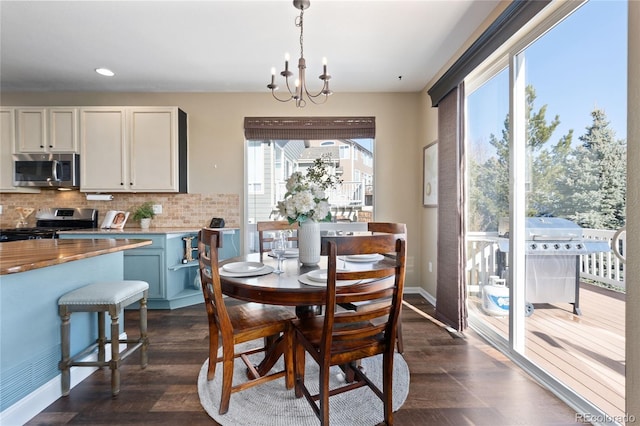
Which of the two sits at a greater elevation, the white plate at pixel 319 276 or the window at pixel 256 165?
the window at pixel 256 165

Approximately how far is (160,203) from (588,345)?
419 centimetres

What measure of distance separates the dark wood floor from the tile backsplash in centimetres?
168

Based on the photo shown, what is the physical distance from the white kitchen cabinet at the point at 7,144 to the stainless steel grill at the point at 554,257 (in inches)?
205

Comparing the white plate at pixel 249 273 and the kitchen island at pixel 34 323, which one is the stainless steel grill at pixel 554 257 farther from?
the kitchen island at pixel 34 323

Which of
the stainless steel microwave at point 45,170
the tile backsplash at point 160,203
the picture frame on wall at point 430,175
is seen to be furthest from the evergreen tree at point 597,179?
the stainless steel microwave at point 45,170

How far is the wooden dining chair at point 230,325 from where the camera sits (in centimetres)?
141

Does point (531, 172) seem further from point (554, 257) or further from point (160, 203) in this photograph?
point (160, 203)

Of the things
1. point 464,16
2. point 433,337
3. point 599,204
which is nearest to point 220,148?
point 464,16

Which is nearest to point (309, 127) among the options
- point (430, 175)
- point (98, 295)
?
point (430, 175)

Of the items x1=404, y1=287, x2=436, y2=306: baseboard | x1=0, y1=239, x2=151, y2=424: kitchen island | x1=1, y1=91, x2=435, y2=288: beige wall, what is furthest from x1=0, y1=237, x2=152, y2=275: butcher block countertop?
x1=404, y1=287, x2=436, y2=306: baseboard

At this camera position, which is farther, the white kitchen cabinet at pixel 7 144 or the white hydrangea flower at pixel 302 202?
the white kitchen cabinet at pixel 7 144

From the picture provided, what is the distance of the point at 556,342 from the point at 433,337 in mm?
831

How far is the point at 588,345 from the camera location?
1610 millimetres

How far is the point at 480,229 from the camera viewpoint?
2.55 metres
